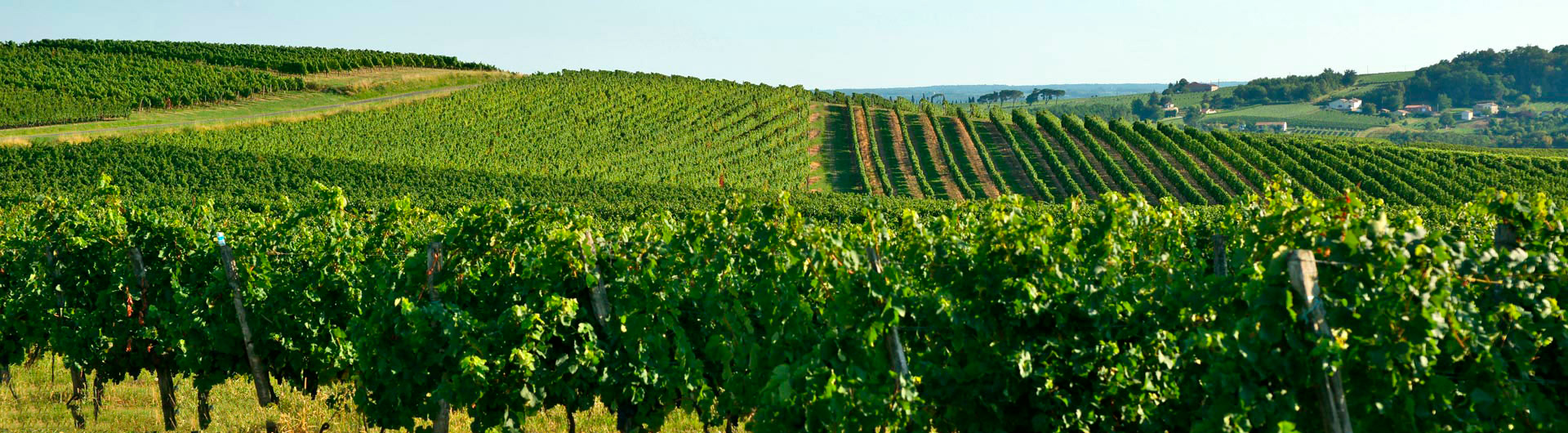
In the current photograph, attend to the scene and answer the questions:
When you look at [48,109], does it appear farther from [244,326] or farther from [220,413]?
[244,326]

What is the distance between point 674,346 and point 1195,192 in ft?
171

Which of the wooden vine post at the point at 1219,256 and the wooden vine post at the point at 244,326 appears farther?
the wooden vine post at the point at 244,326

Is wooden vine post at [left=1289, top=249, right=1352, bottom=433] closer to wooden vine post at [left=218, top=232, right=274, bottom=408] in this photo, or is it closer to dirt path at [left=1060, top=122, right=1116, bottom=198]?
wooden vine post at [left=218, top=232, right=274, bottom=408]

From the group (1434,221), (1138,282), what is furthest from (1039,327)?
(1434,221)

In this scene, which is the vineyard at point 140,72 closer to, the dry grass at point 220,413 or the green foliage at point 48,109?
the green foliage at point 48,109

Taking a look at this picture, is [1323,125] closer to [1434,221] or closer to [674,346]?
[1434,221]

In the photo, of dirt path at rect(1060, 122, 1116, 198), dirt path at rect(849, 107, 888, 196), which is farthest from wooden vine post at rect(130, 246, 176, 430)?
dirt path at rect(1060, 122, 1116, 198)

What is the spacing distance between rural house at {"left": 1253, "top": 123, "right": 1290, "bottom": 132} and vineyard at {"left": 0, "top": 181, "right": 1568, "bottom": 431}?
183411 millimetres

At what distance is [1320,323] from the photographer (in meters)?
4.42

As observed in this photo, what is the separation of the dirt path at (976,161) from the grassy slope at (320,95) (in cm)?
4533

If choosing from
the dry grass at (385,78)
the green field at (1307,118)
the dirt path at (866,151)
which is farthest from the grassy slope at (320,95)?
the green field at (1307,118)

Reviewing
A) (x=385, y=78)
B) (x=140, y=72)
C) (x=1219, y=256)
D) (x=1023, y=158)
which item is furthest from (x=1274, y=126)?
(x=1219, y=256)

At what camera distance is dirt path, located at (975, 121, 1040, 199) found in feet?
184

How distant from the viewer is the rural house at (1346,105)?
189375mm
